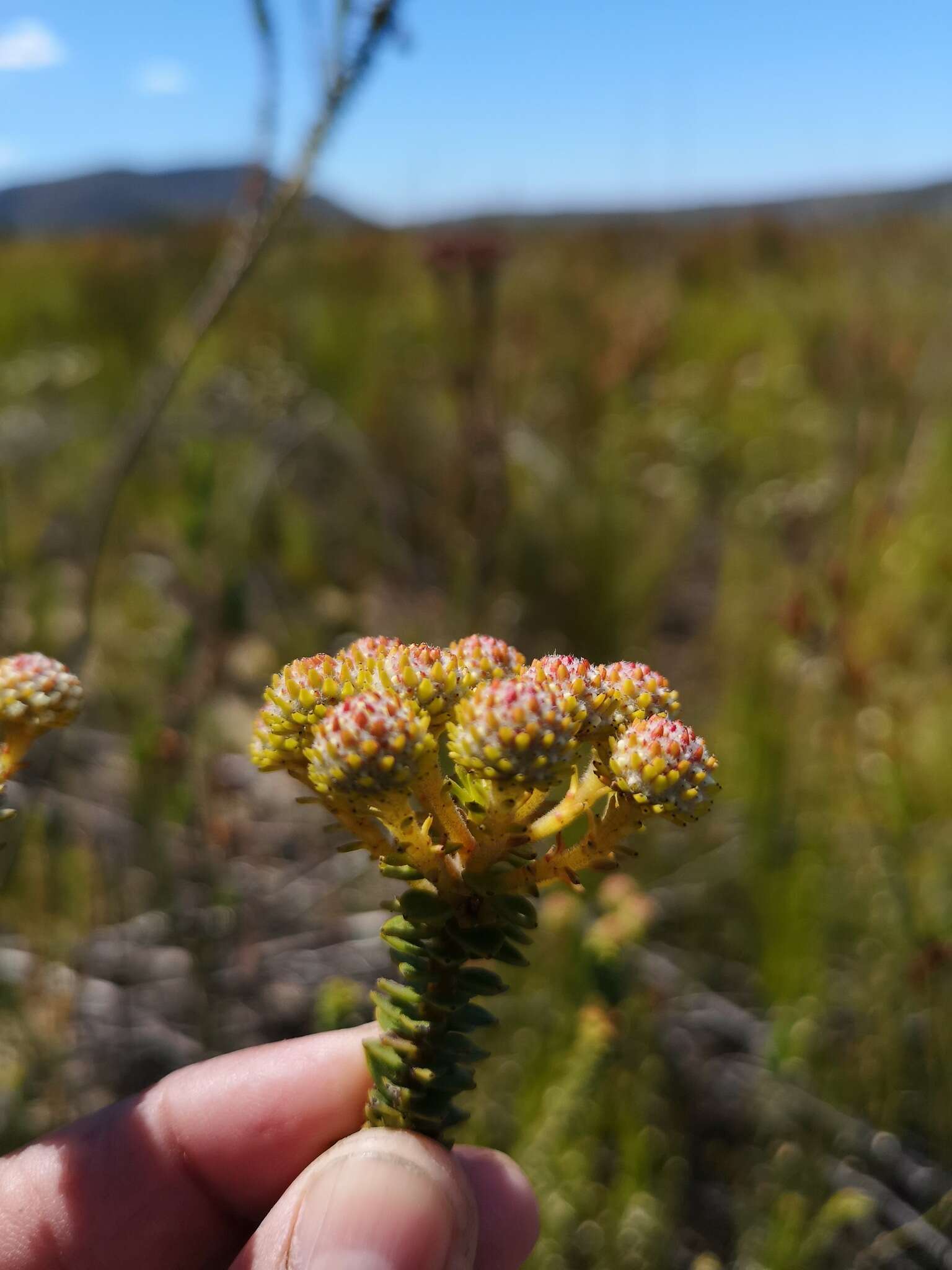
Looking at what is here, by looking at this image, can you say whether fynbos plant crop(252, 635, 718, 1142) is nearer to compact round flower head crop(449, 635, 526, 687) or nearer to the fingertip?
compact round flower head crop(449, 635, 526, 687)

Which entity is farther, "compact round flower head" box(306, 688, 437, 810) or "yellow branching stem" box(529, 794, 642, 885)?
"yellow branching stem" box(529, 794, 642, 885)

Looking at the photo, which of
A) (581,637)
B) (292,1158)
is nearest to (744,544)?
(581,637)

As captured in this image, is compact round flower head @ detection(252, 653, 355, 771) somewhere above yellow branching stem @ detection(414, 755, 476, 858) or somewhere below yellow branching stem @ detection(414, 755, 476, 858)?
above

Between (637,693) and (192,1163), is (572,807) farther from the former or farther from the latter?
(192,1163)

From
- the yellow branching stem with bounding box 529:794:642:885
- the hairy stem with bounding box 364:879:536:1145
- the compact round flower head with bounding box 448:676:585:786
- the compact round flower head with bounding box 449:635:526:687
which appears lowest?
the hairy stem with bounding box 364:879:536:1145

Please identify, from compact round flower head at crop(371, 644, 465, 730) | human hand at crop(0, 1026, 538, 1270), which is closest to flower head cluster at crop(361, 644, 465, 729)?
compact round flower head at crop(371, 644, 465, 730)

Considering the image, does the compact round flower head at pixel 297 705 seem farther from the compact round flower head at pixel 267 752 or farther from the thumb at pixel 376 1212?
the thumb at pixel 376 1212

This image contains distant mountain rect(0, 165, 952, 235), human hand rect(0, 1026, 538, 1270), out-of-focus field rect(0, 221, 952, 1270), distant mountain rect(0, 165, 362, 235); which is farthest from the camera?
distant mountain rect(0, 165, 362, 235)
